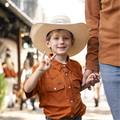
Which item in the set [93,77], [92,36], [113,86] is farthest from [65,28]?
[113,86]

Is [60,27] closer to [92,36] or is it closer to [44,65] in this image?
[92,36]

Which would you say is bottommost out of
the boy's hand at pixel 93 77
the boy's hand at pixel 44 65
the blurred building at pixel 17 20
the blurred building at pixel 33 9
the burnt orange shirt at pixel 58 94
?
the burnt orange shirt at pixel 58 94

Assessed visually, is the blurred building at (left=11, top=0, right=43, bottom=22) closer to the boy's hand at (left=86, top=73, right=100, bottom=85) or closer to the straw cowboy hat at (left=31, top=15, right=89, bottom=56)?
the straw cowboy hat at (left=31, top=15, right=89, bottom=56)

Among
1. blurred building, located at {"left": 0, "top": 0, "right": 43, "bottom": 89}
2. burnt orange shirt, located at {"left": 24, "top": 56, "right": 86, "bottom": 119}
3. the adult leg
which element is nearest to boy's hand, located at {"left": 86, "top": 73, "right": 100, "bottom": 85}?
burnt orange shirt, located at {"left": 24, "top": 56, "right": 86, "bottom": 119}

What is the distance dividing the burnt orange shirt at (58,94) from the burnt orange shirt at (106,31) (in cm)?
25

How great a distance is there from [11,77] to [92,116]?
316 centimetres

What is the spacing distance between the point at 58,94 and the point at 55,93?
0.03 m

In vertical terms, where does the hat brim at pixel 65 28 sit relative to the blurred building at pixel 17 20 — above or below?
below

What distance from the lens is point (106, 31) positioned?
131 centimetres

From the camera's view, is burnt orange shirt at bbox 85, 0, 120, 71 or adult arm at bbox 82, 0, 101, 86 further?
adult arm at bbox 82, 0, 101, 86

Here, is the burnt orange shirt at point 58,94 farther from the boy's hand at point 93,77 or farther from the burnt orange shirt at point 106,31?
the burnt orange shirt at point 106,31

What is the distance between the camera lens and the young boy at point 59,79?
4.61 feet

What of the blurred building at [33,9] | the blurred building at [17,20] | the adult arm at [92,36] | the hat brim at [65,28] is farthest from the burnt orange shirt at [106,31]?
the blurred building at [33,9]

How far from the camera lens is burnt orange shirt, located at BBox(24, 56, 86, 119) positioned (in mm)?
1409
